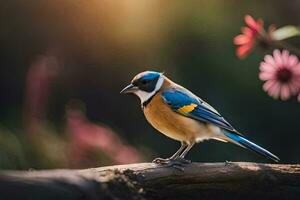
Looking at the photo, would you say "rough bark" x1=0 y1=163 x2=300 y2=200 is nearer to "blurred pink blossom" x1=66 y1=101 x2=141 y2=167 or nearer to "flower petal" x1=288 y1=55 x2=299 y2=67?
"flower petal" x1=288 y1=55 x2=299 y2=67

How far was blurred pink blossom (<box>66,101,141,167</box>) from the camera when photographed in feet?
16.4

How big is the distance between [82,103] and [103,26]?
58cm

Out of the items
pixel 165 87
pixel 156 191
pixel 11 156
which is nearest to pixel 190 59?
pixel 11 156

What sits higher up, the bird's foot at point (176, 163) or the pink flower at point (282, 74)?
the pink flower at point (282, 74)

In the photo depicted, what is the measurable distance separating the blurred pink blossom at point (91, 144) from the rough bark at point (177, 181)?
1957mm

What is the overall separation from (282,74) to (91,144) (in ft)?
7.38

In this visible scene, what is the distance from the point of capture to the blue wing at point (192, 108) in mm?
3539

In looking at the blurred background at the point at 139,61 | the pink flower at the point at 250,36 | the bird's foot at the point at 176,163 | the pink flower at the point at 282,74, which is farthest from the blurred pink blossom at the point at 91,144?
the pink flower at the point at 250,36

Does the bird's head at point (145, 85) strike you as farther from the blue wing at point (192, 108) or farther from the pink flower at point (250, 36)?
the pink flower at point (250, 36)

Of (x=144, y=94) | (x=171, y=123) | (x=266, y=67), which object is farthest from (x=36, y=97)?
(x=266, y=67)

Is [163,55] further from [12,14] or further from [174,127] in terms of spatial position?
[174,127]

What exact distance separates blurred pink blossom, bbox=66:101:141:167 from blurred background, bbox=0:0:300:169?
0.97 m

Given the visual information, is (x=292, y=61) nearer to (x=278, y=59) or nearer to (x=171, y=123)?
(x=278, y=59)

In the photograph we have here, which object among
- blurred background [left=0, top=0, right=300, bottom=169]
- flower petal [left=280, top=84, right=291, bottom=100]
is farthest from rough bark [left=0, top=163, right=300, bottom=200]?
blurred background [left=0, top=0, right=300, bottom=169]
